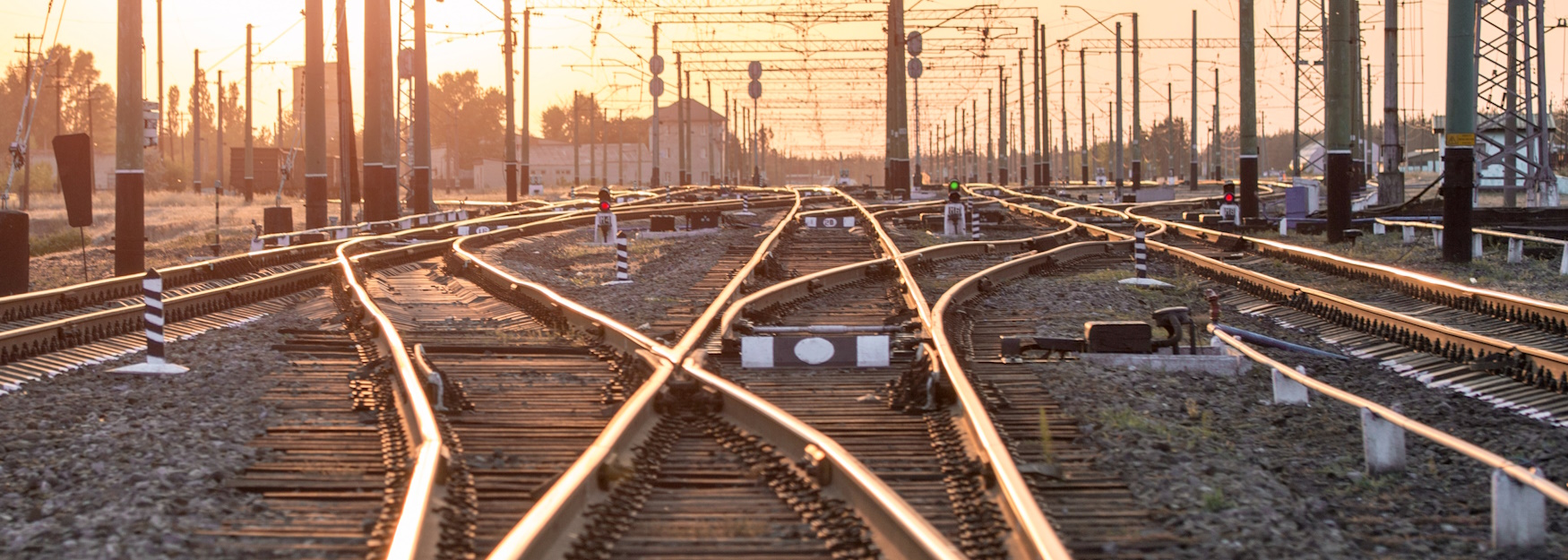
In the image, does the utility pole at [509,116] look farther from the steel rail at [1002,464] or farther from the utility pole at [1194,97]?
the steel rail at [1002,464]

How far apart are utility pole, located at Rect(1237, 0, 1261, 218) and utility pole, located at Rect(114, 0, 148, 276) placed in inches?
833

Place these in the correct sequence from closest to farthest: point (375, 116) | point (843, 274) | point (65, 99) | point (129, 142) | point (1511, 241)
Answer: point (843, 274)
point (1511, 241)
point (129, 142)
point (375, 116)
point (65, 99)

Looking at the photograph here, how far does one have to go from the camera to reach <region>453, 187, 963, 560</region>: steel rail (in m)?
5.01

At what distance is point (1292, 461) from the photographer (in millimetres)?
7141

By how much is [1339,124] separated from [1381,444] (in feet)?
62.7

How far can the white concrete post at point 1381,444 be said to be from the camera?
22.2 ft

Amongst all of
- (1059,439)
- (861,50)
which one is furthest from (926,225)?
(861,50)

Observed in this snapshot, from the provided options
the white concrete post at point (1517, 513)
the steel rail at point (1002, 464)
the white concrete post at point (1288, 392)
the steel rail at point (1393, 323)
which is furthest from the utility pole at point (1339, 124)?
the white concrete post at point (1517, 513)

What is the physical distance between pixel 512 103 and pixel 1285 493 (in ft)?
180

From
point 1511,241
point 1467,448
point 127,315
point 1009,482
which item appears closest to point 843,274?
point 127,315

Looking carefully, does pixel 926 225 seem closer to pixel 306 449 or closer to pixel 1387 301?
pixel 1387 301

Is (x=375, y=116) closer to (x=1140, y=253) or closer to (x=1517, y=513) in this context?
(x=1140, y=253)

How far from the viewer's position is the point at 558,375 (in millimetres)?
9727

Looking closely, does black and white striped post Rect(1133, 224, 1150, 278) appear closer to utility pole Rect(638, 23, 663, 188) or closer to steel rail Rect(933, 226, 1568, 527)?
steel rail Rect(933, 226, 1568, 527)
